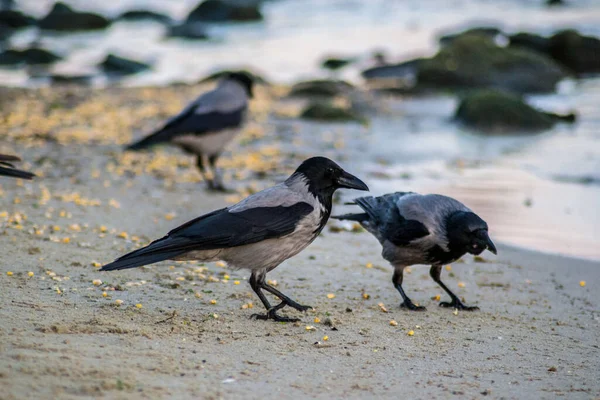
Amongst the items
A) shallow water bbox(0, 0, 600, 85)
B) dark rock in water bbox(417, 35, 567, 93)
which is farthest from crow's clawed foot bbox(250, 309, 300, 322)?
shallow water bbox(0, 0, 600, 85)

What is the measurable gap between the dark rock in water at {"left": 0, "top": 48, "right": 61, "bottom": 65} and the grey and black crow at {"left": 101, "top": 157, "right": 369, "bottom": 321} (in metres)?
20.8

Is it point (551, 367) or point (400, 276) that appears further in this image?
point (400, 276)

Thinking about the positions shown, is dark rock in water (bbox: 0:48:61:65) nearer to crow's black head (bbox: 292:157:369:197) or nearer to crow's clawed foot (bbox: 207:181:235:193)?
crow's clawed foot (bbox: 207:181:235:193)

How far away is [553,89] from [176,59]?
41.8ft

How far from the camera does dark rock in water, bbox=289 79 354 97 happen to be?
61.4 feet

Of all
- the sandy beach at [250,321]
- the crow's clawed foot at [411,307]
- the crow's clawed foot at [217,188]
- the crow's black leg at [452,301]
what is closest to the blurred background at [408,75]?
the sandy beach at [250,321]

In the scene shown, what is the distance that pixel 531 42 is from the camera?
25969 millimetres

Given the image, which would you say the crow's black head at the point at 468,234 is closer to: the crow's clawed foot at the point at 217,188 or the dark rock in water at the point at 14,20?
the crow's clawed foot at the point at 217,188

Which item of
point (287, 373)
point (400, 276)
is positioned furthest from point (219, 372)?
point (400, 276)

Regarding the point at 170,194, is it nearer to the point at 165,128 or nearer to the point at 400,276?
the point at 165,128

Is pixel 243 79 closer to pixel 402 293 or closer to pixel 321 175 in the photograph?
pixel 321 175

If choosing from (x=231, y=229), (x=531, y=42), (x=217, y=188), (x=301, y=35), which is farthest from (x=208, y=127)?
(x=301, y=35)

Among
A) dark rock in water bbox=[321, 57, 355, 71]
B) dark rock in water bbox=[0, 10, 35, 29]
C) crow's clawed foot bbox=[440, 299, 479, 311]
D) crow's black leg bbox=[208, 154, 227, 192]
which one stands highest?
dark rock in water bbox=[321, 57, 355, 71]

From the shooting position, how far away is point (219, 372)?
4520 millimetres
